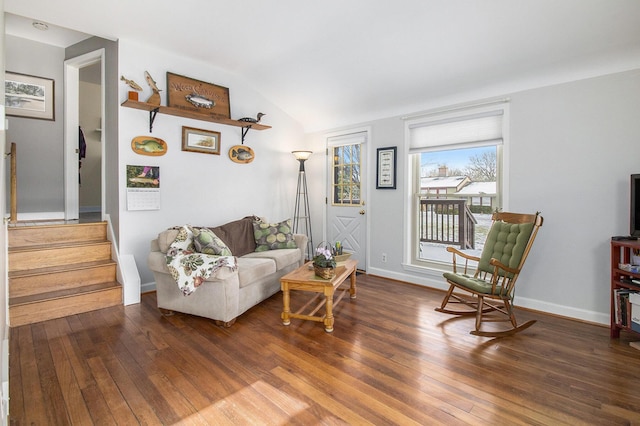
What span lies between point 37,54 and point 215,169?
279cm

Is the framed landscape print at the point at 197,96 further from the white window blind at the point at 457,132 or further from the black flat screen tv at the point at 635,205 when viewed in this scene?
the black flat screen tv at the point at 635,205

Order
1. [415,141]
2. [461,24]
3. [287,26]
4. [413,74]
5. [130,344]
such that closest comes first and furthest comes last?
1. [130,344]
2. [461,24]
3. [287,26]
4. [413,74]
5. [415,141]

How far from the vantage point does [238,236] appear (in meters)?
4.02

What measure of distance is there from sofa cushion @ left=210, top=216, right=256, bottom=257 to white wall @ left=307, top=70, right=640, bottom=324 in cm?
304

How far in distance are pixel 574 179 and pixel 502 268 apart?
46.8 inches

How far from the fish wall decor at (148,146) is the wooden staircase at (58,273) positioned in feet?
3.48

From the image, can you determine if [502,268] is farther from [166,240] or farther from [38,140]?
[38,140]

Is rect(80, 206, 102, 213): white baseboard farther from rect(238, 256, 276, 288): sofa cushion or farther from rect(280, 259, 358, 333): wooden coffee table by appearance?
rect(280, 259, 358, 333): wooden coffee table

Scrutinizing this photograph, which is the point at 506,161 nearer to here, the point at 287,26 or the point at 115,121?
the point at 287,26

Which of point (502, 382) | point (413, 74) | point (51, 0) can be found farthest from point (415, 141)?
point (51, 0)

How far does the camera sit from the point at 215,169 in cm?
443

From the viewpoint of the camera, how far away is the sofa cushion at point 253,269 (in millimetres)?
3041

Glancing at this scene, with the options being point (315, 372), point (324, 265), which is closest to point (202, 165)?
point (324, 265)

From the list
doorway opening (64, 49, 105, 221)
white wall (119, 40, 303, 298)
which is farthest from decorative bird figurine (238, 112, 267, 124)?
doorway opening (64, 49, 105, 221)
